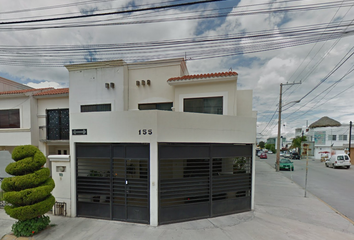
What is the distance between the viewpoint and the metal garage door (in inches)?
223

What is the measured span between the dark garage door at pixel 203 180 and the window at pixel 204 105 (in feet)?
7.16

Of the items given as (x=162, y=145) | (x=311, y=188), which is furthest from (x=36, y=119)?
(x=311, y=188)

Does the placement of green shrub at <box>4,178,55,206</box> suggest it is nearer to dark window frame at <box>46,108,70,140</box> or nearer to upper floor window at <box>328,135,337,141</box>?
dark window frame at <box>46,108,70,140</box>

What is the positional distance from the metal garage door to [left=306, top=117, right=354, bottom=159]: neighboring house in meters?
39.1

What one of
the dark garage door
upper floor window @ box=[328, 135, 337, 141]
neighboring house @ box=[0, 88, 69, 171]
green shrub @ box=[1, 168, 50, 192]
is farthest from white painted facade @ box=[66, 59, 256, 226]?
upper floor window @ box=[328, 135, 337, 141]

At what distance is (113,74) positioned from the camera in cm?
881

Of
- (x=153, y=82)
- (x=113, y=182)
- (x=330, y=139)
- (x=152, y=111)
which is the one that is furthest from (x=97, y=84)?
(x=330, y=139)

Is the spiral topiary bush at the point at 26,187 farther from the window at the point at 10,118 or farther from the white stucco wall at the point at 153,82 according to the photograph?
the window at the point at 10,118

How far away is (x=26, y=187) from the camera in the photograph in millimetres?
4801

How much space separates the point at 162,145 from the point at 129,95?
4.53 m

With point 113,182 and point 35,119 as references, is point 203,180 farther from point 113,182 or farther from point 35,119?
point 35,119

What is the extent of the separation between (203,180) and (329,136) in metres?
41.2

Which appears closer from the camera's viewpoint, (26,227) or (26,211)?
(26,211)

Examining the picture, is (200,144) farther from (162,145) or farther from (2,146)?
(2,146)
